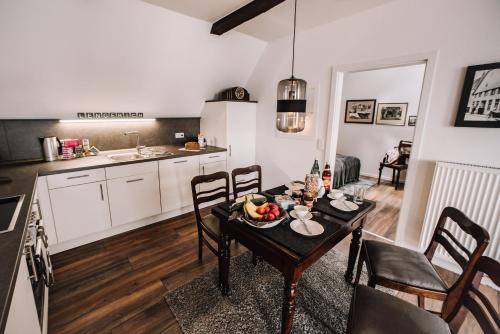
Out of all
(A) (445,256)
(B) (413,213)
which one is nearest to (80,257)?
(B) (413,213)

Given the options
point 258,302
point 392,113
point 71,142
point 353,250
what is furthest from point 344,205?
point 392,113

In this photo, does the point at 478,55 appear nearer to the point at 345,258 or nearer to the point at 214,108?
the point at 345,258

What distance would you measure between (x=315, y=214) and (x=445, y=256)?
1.66 metres

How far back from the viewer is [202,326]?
1.64m

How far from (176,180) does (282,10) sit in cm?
240

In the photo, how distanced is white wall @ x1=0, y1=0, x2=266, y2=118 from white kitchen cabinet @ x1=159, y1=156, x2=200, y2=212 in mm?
932

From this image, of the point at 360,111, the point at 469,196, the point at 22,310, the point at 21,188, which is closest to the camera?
the point at 22,310

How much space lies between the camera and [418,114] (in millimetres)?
Answer: 2248

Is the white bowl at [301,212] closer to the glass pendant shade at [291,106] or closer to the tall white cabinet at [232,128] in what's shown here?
the glass pendant shade at [291,106]

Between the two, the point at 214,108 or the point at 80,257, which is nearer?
the point at 80,257

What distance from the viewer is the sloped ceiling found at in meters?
2.28

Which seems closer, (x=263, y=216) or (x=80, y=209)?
(x=263, y=216)

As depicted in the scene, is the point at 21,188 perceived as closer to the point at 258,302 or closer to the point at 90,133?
the point at 90,133

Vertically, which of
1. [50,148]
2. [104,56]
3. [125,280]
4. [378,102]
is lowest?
[125,280]
